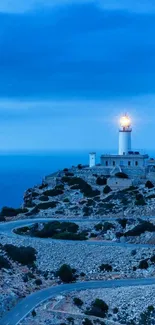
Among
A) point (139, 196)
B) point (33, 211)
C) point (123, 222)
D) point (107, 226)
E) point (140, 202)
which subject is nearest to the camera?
point (107, 226)

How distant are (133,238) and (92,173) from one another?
22798 mm

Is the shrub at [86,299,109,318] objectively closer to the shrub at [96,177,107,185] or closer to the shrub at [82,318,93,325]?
the shrub at [82,318,93,325]

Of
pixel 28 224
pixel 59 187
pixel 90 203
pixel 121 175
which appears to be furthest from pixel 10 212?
pixel 121 175

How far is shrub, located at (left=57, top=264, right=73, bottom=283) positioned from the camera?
115 ft

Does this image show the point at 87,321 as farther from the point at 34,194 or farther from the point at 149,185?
the point at 34,194

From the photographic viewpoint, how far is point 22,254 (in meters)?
38.3

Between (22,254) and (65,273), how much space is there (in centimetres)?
392

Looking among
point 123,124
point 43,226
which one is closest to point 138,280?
point 43,226

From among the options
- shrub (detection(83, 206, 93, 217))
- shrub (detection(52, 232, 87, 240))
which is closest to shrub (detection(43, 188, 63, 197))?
shrub (detection(83, 206, 93, 217))

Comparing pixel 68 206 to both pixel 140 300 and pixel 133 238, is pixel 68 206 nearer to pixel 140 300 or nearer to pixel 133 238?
pixel 133 238

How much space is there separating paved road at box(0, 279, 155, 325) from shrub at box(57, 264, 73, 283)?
Result: 2.30 ft

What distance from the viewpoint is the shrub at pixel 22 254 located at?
124ft

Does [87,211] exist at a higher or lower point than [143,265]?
higher

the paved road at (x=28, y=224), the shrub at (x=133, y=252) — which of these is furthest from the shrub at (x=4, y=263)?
the shrub at (x=133, y=252)
